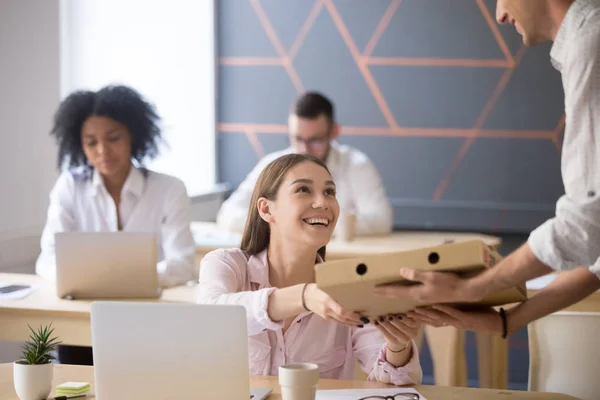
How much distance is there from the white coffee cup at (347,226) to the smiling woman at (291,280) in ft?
6.77

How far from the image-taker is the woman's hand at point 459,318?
6.56ft

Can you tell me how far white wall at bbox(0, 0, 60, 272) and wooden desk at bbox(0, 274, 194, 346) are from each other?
4.61ft

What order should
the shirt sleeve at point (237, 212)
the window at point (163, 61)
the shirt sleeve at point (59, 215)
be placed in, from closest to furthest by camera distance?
the shirt sleeve at point (59, 215), the shirt sleeve at point (237, 212), the window at point (163, 61)

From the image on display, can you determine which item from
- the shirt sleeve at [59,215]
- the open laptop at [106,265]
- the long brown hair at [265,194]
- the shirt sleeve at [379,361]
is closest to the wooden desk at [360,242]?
the shirt sleeve at [59,215]

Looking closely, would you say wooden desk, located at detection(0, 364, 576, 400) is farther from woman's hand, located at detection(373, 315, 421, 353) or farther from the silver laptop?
the silver laptop

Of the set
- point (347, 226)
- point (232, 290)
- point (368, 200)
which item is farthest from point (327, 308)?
point (368, 200)

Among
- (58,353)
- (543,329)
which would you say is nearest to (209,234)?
(58,353)

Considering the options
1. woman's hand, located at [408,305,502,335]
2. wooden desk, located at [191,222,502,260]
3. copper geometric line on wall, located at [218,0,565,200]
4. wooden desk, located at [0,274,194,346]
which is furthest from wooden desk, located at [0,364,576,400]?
copper geometric line on wall, located at [218,0,565,200]

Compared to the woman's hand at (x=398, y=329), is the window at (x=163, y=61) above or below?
above

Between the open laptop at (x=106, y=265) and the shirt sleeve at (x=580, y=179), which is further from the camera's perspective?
the open laptop at (x=106, y=265)

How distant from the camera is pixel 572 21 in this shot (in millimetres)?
1883

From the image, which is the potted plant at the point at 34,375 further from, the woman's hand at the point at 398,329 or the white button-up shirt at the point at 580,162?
the white button-up shirt at the point at 580,162

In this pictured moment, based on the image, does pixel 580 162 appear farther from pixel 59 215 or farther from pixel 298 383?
pixel 59 215

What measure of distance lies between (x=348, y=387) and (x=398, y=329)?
18 centimetres
